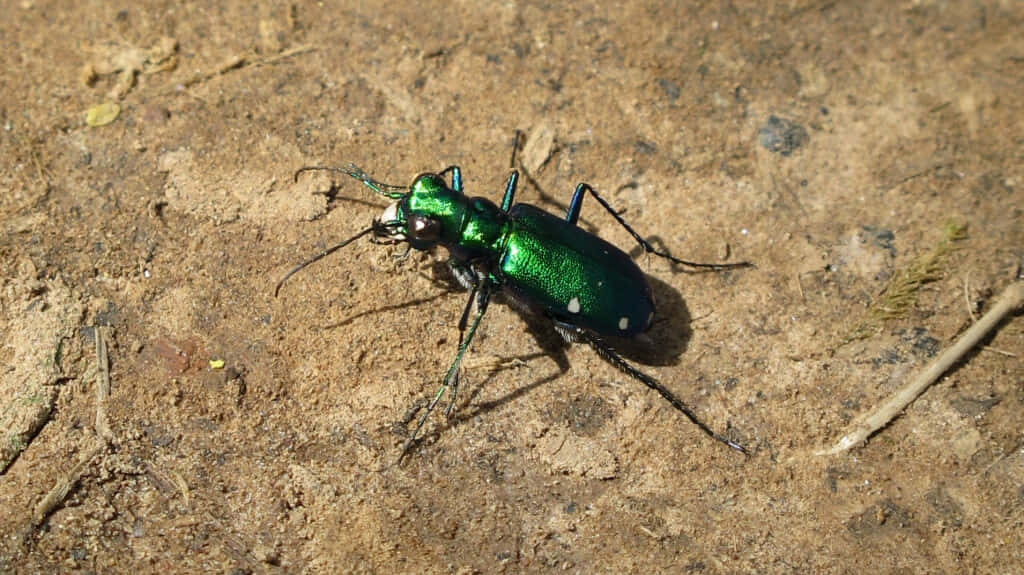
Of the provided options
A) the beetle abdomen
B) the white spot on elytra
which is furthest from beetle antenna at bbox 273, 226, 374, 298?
the white spot on elytra

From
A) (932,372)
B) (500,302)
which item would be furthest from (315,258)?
(932,372)

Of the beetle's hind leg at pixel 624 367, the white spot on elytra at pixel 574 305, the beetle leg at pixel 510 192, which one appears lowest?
the beetle's hind leg at pixel 624 367

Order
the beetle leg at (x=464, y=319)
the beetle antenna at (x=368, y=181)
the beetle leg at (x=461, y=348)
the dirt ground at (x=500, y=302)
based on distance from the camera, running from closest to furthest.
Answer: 1. the dirt ground at (x=500, y=302)
2. the beetle leg at (x=461, y=348)
3. the beetle leg at (x=464, y=319)
4. the beetle antenna at (x=368, y=181)

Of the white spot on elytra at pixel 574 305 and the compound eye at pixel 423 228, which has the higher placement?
the compound eye at pixel 423 228

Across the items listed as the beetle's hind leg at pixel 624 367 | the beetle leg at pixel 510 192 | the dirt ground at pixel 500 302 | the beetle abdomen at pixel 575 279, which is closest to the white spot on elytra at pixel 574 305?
the beetle abdomen at pixel 575 279

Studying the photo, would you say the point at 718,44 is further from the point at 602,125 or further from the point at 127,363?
the point at 127,363

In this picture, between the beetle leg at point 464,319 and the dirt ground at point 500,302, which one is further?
the beetle leg at point 464,319

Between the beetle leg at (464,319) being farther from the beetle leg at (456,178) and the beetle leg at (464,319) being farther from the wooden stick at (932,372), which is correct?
the wooden stick at (932,372)
